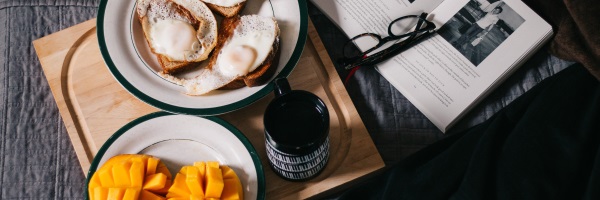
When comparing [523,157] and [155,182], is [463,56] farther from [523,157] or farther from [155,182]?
[155,182]

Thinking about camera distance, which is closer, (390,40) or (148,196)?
(148,196)

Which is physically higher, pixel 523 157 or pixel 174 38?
pixel 174 38

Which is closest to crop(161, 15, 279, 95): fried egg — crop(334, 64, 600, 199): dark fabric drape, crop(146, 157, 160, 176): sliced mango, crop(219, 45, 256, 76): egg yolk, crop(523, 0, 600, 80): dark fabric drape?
crop(219, 45, 256, 76): egg yolk

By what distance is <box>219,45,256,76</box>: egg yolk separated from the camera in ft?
2.96

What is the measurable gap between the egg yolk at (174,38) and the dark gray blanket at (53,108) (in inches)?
6.9

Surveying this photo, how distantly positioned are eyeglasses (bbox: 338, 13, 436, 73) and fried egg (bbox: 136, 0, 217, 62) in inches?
8.6

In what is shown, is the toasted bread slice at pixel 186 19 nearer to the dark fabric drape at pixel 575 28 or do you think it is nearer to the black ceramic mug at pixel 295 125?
the black ceramic mug at pixel 295 125

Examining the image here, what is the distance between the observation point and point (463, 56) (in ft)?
3.35

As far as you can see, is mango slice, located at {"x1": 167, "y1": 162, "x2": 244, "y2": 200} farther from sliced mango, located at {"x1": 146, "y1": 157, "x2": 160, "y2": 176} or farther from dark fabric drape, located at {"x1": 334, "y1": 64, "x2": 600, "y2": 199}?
dark fabric drape, located at {"x1": 334, "y1": 64, "x2": 600, "y2": 199}

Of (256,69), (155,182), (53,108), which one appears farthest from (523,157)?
(53,108)

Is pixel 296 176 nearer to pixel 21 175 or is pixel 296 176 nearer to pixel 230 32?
pixel 230 32

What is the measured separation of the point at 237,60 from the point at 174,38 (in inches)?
3.9

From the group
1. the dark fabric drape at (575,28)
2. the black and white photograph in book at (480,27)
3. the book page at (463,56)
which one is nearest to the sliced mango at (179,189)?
the book page at (463,56)

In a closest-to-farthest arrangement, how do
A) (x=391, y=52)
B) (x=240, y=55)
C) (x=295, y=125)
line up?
(x=295, y=125) → (x=240, y=55) → (x=391, y=52)
